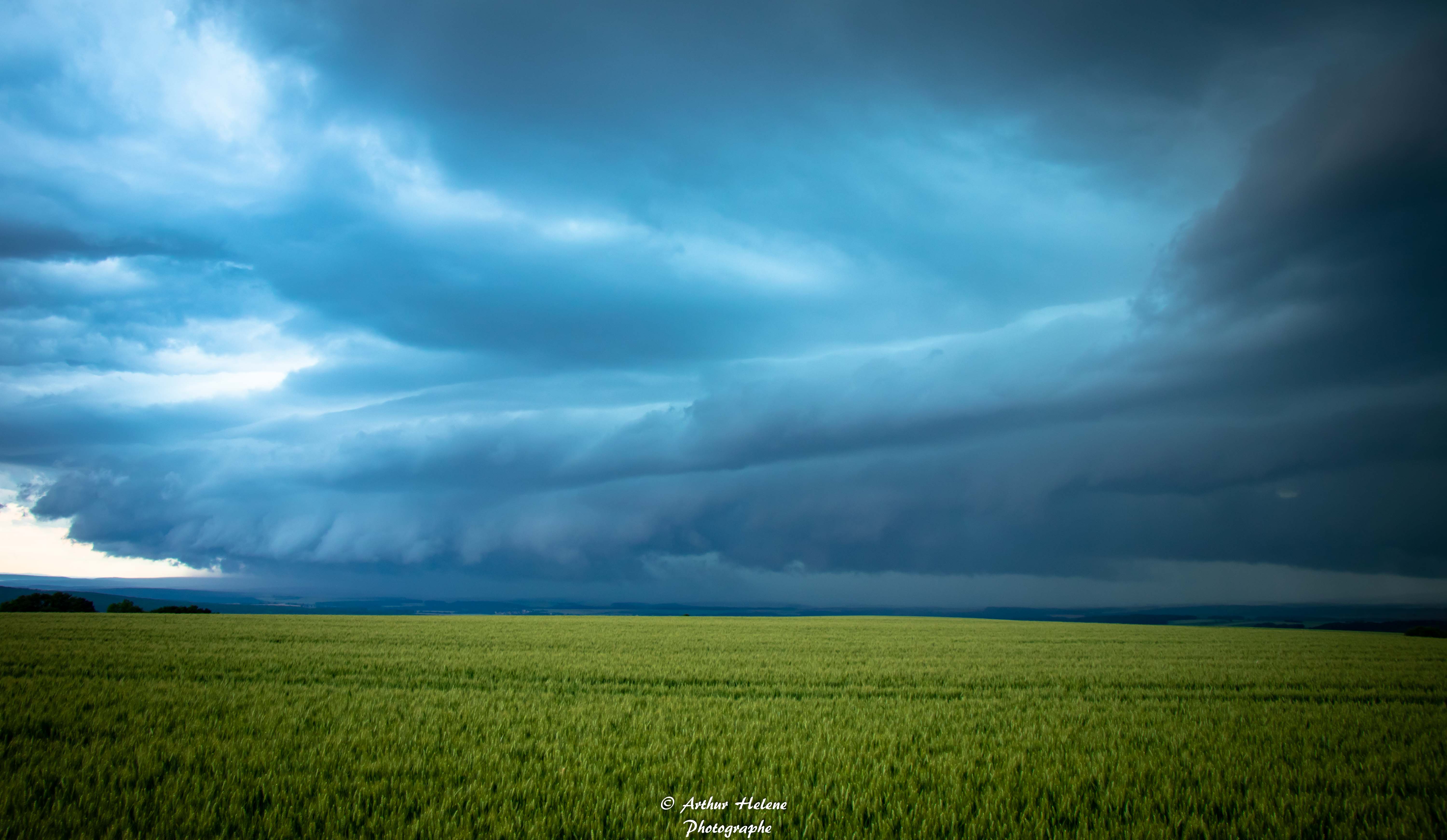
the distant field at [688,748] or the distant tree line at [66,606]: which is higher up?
the distant field at [688,748]

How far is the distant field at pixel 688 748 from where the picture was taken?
6.85 m

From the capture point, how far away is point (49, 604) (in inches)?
2680

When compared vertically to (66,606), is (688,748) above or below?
above

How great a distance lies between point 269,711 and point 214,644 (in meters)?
17.9

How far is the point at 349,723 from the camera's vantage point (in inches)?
427

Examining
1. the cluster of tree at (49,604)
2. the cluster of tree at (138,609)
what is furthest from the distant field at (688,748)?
the cluster of tree at (49,604)

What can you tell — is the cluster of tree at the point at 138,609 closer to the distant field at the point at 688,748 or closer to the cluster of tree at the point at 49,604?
the cluster of tree at the point at 49,604

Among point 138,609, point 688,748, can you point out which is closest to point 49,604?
point 138,609

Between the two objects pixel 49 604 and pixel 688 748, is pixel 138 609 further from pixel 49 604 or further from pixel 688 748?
pixel 688 748

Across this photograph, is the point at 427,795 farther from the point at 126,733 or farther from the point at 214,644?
the point at 214,644

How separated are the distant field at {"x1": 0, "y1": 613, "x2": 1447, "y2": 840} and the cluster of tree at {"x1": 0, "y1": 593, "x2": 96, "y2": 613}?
62033mm

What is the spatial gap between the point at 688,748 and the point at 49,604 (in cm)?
9328

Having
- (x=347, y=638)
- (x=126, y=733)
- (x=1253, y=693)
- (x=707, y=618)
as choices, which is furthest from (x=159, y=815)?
(x=707, y=618)

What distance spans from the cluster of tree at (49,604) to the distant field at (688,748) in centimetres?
6203
